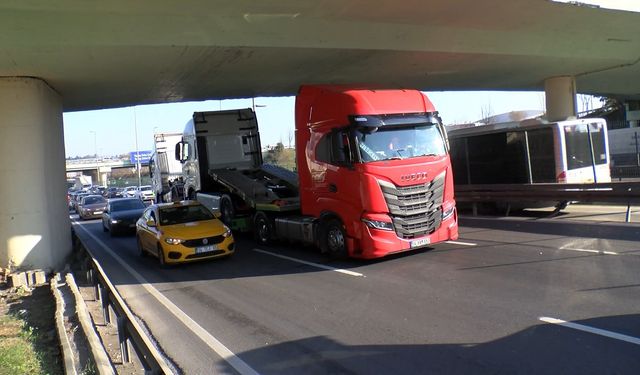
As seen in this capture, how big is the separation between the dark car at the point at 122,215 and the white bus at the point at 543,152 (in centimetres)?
1341

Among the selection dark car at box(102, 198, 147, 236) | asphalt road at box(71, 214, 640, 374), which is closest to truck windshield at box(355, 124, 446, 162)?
asphalt road at box(71, 214, 640, 374)

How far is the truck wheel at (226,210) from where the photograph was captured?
15641 millimetres

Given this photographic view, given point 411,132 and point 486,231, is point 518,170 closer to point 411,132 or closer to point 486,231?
point 486,231

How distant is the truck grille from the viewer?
9766mm

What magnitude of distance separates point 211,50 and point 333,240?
16.4 ft

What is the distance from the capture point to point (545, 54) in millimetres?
14977

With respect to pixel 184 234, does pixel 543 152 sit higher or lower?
higher

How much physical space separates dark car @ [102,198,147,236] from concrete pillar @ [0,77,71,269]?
7.59m

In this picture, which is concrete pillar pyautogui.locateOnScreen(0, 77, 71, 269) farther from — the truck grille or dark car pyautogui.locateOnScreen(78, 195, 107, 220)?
dark car pyautogui.locateOnScreen(78, 195, 107, 220)

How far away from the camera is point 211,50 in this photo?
11445mm

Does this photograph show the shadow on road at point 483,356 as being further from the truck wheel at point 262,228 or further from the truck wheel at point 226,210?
the truck wheel at point 226,210

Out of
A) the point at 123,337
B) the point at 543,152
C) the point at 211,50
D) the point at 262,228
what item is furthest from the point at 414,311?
the point at 543,152

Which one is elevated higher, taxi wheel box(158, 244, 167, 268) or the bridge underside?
the bridge underside

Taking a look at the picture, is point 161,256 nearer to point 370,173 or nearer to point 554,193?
point 370,173
